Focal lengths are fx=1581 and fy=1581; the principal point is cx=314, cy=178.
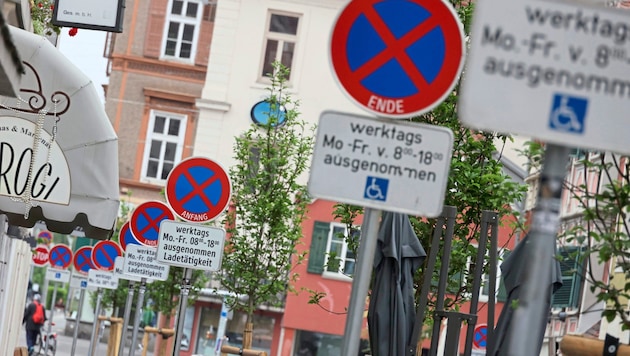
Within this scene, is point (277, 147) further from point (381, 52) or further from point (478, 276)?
point (381, 52)

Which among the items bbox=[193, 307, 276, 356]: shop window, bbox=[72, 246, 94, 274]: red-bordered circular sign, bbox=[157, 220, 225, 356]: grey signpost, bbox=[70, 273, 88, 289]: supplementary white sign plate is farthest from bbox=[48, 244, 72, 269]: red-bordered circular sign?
bbox=[157, 220, 225, 356]: grey signpost

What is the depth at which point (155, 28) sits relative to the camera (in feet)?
185

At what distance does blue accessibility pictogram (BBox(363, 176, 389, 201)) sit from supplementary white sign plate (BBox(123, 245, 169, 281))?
13.6 meters

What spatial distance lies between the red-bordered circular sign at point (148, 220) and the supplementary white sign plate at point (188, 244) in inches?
147

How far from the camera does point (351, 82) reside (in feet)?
22.9

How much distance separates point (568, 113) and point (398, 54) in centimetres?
163

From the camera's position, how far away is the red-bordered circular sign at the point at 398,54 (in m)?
6.91

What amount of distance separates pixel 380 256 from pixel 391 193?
805 cm

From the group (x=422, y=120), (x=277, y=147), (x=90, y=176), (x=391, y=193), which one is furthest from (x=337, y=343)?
(x=391, y=193)

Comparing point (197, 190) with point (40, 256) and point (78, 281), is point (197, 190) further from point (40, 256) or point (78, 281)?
point (40, 256)

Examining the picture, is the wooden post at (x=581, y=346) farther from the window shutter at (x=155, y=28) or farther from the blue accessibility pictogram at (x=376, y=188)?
the window shutter at (x=155, y=28)

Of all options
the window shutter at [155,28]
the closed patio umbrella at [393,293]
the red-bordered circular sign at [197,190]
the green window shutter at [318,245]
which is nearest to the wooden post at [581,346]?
the closed patio umbrella at [393,293]

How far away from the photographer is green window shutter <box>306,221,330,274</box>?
2014 inches

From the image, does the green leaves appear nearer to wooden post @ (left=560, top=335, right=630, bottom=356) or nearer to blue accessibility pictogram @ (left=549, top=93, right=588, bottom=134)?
wooden post @ (left=560, top=335, right=630, bottom=356)
